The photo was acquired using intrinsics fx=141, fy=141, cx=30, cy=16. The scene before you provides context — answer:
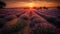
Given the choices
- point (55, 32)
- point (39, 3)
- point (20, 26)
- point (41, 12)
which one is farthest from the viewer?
point (39, 3)

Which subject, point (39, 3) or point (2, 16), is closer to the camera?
point (2, 16)

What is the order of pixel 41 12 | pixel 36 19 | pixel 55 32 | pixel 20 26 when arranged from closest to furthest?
pixel 55 32 → pixel 20 26 → pixel 36 19 → pixel 41 12

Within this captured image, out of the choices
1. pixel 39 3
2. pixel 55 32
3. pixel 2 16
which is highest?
pixel 39 3

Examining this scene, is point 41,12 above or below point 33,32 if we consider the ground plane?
above

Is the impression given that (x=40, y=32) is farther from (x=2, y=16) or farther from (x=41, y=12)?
(x=2, y=16)

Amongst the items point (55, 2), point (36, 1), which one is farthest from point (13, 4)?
point (55, 2)

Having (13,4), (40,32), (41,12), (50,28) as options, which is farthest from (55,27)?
(13,4)
